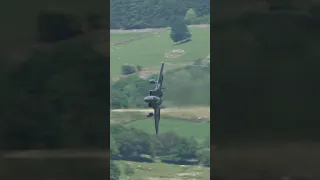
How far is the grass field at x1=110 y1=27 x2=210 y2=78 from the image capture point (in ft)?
10.8

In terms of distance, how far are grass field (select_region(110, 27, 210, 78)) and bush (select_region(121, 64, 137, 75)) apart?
21 mm

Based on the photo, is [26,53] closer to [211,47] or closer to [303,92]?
[211,47]

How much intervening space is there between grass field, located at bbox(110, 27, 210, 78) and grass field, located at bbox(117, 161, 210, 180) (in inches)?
26.1

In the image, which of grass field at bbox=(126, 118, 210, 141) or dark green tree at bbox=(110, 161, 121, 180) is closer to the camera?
grass field at bbox=(126, 118, 210, 141)

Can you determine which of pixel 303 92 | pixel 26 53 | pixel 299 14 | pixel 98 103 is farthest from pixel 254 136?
pixel 26 53

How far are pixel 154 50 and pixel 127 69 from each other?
0.76ft

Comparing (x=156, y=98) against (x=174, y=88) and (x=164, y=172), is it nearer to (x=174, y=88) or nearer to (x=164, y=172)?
(x=174, y=88)

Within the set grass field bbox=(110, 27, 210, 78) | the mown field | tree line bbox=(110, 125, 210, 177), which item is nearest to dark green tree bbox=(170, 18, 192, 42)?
grass field bbox=(110, 27, 210, 78)

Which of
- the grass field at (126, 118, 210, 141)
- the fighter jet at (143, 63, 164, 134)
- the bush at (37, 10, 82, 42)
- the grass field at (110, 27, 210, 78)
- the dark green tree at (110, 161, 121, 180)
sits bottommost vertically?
the dark green tree at (110, 161, 121, 180)

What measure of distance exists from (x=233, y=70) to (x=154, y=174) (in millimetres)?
898

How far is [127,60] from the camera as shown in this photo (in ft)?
11.1

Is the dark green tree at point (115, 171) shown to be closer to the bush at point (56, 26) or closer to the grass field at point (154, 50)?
the grass field at point (154, 50)

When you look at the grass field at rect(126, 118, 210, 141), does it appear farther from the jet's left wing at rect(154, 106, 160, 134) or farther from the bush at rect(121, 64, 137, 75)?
the bush at rect(121, 64, 137, 75)

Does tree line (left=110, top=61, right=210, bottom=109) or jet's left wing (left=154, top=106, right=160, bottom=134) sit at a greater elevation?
tree line (left=110, top=61, right=210, bottom=109)
